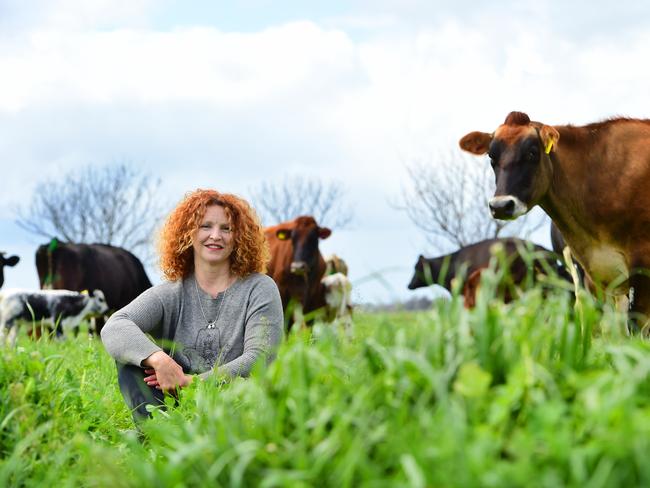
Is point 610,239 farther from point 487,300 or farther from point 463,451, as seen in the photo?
point 463,451

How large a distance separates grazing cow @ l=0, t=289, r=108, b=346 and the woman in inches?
257

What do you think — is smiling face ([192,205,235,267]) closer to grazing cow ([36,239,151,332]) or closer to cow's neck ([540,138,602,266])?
cow's neck ([540,138,602,266])

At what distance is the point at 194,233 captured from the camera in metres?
5.37

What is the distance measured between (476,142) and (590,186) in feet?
3.79

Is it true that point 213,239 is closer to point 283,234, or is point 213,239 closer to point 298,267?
point 298,267

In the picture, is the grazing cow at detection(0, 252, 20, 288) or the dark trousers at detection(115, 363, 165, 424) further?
the grazing cow at detection(0, 252, 20, 288)

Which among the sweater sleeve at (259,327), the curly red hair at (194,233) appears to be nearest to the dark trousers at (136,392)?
the sweater sleeve at (259,327)

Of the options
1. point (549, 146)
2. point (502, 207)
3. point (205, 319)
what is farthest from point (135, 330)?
point (549, 146)

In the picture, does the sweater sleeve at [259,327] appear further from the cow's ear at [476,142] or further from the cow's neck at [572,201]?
the cow's ear at [476,142]

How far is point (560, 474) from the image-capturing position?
235cm

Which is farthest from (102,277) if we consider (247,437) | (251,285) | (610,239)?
(247,437)

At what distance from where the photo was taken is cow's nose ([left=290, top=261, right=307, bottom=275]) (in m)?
13.6

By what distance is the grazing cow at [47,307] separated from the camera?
12.3m

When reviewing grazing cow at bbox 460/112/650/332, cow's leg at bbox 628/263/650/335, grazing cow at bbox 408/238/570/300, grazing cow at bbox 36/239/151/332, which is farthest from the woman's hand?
grazing cow at bbox 36/239/151/332
